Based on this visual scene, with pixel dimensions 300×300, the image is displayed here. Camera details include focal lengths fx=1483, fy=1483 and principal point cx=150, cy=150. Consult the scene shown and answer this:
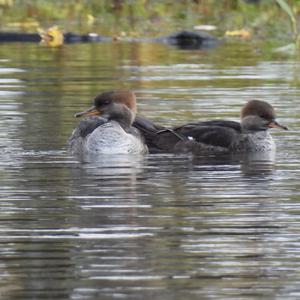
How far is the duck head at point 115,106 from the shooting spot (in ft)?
49.7

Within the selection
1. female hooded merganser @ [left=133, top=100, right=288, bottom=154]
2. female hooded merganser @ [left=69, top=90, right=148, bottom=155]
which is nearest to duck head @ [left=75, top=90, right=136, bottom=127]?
female hooded merganser @ [left=69, top=90, right=148, bottom=155]

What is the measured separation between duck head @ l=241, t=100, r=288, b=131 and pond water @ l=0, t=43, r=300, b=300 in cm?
26

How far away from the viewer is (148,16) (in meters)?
30.5

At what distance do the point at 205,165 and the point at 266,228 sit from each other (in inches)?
147

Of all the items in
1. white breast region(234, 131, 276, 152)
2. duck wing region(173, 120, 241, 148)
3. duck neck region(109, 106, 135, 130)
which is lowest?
white breast region(234, 131, 276, 152)

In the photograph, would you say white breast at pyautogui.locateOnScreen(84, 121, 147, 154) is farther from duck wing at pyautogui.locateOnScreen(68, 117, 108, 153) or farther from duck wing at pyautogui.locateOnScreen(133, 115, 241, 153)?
duck wing at pyautogui.locateOnScreen(133, 115, 241, 153)

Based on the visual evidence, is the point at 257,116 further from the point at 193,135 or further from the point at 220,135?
the point at 193,135

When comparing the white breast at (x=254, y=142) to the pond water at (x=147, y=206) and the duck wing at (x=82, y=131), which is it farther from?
the duck wing at (x=82, y=131)

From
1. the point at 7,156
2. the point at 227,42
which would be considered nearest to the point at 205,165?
the point at 7,156

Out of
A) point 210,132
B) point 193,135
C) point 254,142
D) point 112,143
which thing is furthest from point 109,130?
point 254,142

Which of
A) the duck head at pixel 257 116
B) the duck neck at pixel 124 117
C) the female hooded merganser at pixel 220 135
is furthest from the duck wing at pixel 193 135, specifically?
the duck neck at pixel 124 117

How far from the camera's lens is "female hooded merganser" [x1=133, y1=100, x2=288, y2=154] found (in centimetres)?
1494

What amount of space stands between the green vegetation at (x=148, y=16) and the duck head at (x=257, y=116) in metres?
9.96

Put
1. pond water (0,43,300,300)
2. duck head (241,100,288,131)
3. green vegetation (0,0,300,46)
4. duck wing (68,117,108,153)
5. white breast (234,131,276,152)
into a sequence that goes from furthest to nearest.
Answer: green vegetation (0,0,300,46) < duck head (241,100,288,131) < white breast (234,131,276,152) < duck wing (68,117,108,153) < pond water (0,43,300,300)
